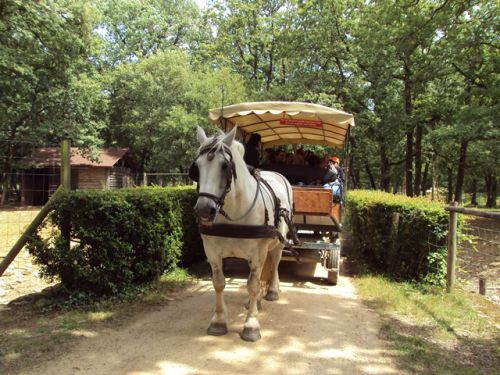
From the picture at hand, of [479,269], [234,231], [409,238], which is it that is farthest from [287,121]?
[479,269]

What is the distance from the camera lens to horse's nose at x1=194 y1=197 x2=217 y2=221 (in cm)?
321

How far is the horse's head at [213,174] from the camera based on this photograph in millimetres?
3238

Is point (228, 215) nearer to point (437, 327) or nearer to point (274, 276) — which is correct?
point (274, 276)

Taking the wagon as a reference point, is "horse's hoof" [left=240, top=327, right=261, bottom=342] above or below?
below

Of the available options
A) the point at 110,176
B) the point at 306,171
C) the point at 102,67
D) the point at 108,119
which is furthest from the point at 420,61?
the point at 102,67

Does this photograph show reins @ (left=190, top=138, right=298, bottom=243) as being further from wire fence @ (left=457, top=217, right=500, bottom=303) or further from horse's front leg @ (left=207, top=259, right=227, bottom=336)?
wire fence @ (left=457, top=217, right=500, bottom=303)

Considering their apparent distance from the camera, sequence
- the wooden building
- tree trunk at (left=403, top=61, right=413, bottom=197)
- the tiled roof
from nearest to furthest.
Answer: tree trunk at (left=403, top=61, right=413, bottom=197) < the tiled roof < the wooden building

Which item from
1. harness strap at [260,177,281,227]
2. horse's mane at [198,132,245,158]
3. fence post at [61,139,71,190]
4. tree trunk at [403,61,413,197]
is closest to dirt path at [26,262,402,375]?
harness strap at [260,177,281,227]

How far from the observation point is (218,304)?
4.34m

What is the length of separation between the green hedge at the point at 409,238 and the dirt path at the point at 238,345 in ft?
4.83

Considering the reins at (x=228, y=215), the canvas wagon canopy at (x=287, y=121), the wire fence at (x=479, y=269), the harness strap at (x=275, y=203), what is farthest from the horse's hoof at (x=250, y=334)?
the wire fence at (x=479, y=269)

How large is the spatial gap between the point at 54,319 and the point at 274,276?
304 cm

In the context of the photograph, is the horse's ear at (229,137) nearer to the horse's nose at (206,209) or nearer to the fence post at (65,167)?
the horse's nose at (206,209)

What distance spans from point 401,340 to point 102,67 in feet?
123
